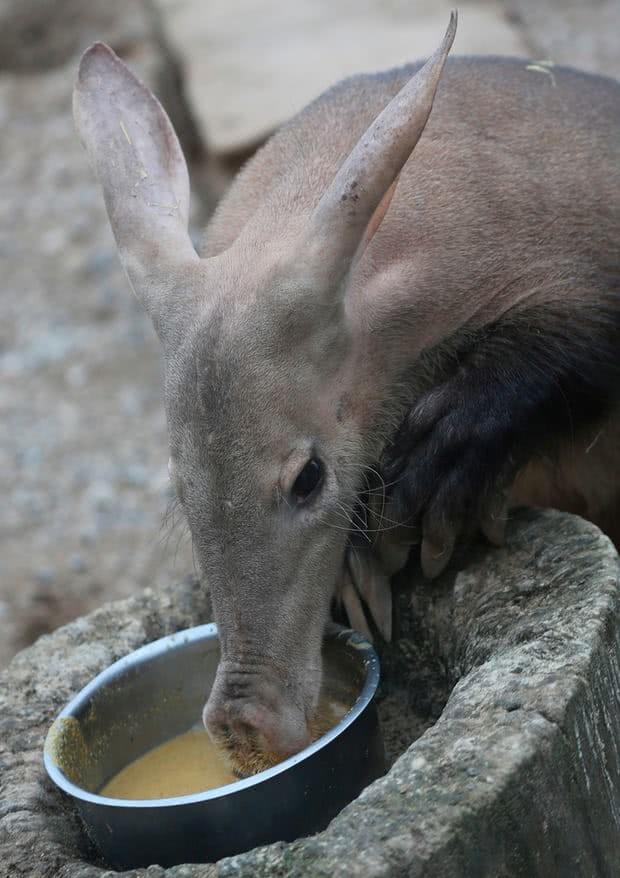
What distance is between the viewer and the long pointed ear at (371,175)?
2.68 meters

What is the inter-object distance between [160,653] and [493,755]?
110 centimetres

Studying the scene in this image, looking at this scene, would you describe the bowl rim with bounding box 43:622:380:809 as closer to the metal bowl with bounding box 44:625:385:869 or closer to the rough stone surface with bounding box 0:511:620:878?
the metal bowl with bounding box 44:625:385:869

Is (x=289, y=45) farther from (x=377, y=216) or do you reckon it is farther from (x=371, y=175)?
(x=371, y=175)

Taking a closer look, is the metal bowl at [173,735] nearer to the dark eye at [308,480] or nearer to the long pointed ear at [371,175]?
the dark eye at [308,480]

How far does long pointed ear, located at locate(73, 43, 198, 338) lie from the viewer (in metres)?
3.16

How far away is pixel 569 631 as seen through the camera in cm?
254

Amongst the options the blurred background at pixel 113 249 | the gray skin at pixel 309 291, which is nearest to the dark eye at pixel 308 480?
the gray skin at pixel 309 291

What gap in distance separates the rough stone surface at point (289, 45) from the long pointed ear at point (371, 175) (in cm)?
380

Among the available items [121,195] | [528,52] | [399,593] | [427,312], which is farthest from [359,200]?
[528,52]

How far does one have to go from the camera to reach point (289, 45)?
27.2 ft

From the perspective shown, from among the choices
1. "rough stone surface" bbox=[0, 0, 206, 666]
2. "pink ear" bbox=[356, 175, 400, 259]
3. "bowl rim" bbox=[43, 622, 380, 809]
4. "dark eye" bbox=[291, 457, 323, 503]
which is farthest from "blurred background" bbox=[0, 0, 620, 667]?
"pink ear" bbox=[356, 175, 400, 259]

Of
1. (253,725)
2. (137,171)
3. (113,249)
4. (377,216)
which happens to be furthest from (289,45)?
(253,725)

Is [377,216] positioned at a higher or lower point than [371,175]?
lower

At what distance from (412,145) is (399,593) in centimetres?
108
